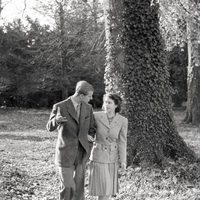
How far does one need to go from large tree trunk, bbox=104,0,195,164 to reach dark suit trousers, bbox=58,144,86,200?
2775mm

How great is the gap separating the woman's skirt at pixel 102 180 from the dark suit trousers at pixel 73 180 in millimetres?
216

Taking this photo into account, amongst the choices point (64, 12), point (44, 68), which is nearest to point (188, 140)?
point (64, 12)

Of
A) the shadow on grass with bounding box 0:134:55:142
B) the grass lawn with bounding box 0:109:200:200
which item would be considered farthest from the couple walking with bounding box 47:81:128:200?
the shadow on grass with bounding box 0:134:55:142

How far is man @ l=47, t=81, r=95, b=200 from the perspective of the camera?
5441mm

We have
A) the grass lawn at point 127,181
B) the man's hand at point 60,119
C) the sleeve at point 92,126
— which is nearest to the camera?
the man's hand at point 60,119

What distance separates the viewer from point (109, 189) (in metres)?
5.62

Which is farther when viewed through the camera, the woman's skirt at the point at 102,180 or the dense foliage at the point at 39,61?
the dense foliage at the point at 39,61

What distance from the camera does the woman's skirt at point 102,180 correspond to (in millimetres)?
5574

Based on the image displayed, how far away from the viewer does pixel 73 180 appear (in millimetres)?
5566

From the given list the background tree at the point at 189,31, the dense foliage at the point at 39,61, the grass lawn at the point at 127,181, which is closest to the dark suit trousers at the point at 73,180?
the grass lawn at the point at 127,181

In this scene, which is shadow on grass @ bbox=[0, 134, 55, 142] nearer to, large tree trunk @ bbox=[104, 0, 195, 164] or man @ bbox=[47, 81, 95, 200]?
large tree trunk @ bbox=[104, 0, 195, 164]

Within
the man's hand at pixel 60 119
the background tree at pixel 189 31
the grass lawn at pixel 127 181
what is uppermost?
the background tree at pixel 189 31

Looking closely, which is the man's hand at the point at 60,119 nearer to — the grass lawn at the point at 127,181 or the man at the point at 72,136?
the man at the point at 72,136

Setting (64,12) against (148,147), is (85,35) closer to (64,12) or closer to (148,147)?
(64,12)
